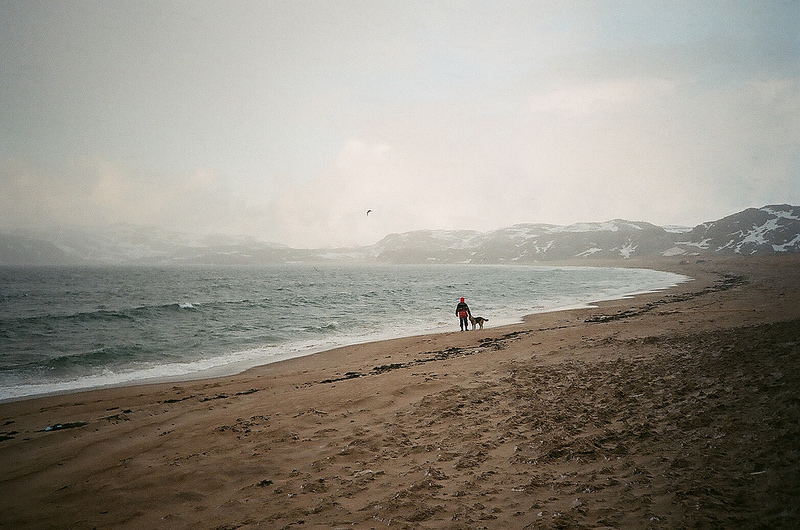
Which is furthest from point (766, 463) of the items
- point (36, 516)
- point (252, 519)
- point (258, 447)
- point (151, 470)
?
point (36, 516)

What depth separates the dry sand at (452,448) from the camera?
4703 mm

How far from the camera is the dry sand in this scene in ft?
15.4

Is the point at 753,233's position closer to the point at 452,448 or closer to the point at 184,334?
the point at 184,334

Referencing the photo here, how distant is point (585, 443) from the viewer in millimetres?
6281

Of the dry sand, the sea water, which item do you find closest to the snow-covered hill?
the sea water

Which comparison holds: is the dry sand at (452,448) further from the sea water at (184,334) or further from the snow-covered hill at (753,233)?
the snow-covered hill at (753,233)

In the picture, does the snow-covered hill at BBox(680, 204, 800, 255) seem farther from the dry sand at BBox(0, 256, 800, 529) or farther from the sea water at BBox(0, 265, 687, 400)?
the dry sand at BBox(0, 256, 800, 529)

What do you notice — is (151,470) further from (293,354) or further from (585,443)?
(293,354)

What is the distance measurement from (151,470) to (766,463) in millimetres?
9586

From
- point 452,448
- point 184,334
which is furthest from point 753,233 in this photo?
point 452,448

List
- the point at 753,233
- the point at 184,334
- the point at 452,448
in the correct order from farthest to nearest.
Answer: the point at 753,233, the point at 184,334, the point at 452,448

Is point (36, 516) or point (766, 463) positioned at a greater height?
point (766, 463)

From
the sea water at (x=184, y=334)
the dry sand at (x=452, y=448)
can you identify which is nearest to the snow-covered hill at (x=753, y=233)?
the sea water at (x=184, y=334)

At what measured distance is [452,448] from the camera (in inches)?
265
